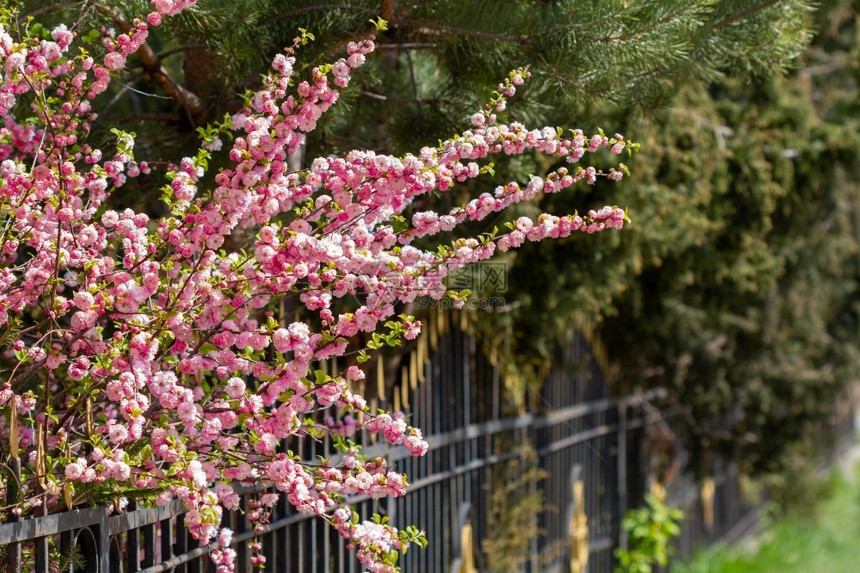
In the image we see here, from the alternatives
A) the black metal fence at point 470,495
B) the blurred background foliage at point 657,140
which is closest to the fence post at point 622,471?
the black metal fence at point 470,495

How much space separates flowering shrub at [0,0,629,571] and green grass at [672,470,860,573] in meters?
6.31

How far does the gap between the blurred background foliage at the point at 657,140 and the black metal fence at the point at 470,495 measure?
306 millimetres

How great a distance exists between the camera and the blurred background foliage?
12.3 ft

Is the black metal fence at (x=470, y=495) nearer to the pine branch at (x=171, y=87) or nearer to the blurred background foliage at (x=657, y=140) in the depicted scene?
the blurred background foliage at (x=657, y=140)

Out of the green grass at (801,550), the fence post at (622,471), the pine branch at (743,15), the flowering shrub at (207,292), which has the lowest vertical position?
the green grass at (801,550)

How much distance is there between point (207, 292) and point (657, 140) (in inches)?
146

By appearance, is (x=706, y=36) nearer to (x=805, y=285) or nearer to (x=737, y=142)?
(x=737, y=142)

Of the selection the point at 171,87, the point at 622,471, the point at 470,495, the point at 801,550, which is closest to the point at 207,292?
the point at 171,87

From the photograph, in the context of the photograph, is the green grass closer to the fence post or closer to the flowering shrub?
the fence post

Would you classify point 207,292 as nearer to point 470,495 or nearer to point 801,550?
point 470,495

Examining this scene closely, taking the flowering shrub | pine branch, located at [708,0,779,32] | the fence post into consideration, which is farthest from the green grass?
the flowering shrub

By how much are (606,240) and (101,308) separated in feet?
10.3

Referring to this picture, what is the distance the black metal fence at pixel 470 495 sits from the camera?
3.03 m

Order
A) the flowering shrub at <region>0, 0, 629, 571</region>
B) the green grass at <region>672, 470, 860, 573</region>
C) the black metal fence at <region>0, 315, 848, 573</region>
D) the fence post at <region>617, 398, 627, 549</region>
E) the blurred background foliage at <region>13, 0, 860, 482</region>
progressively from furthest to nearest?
the green grass at <region>672, 470, 860, 573</region> → the fence post at <region>617, 398, 627, 549</region> → the blurred background foliage at <region>13, 0, 860, 482</region> → the black metal fence at <region>0, 315, 848, 573</region> → the flowering shrub at <region>0, 0, 629, 571</region>
